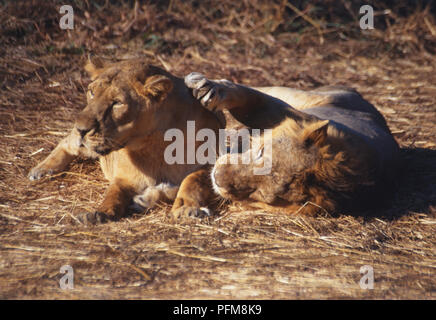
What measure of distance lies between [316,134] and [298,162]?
25cm

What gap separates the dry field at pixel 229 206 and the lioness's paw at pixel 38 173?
0.29 ft

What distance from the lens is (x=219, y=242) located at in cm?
395

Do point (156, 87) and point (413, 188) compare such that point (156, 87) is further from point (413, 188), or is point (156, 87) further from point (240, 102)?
point (413, 188)

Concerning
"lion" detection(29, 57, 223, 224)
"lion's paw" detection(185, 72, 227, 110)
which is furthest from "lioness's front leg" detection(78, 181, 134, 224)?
"lion's paw" detection(185, 72, 227, 110)

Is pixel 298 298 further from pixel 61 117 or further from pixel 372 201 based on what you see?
pixel 61 117

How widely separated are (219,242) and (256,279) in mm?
579

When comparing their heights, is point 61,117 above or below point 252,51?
below

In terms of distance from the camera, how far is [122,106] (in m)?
4.16

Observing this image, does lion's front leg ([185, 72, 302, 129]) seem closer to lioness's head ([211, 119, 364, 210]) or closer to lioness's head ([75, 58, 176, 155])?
lioness's head ([75, 58, 176, 155])

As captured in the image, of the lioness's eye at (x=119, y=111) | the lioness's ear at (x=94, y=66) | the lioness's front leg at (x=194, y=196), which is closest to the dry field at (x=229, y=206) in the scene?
the lioness's front leg at (x=194, y=196)

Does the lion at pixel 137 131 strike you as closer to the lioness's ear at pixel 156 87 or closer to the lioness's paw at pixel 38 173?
the lioness's ear at pixel 156 87

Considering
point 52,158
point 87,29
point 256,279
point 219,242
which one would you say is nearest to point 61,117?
point 52,158

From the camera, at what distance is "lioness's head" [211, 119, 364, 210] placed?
407 centimetres

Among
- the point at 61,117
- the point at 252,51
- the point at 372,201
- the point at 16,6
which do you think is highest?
the point at 16,6
